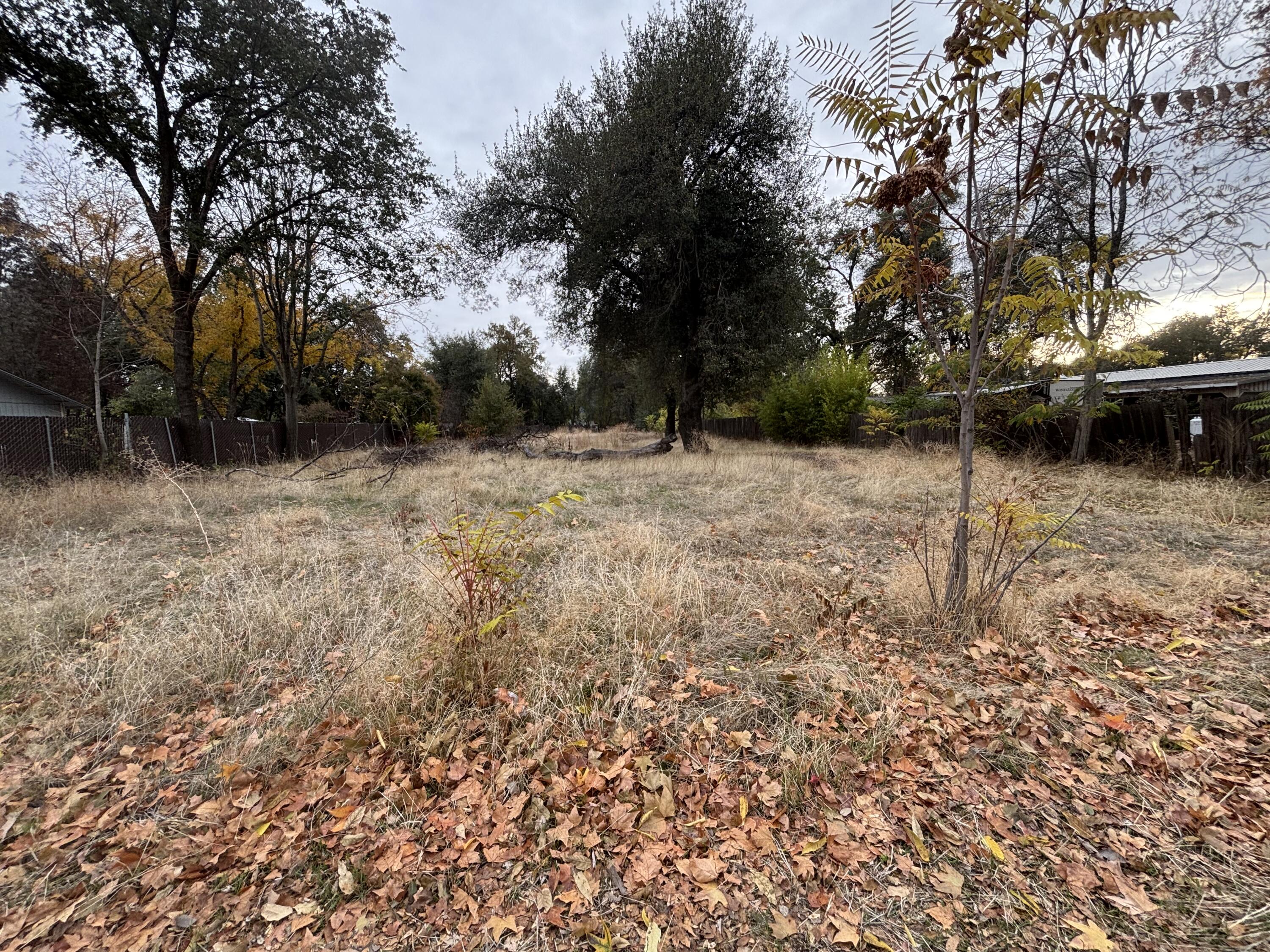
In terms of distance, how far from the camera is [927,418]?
39.4ft

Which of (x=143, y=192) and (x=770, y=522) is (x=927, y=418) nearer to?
(x=770, y=522)

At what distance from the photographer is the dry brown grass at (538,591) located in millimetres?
2141

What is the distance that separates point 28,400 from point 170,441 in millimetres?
17270

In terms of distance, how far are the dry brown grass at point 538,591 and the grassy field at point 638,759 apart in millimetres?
27

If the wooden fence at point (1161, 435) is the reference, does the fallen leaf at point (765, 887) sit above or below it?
below

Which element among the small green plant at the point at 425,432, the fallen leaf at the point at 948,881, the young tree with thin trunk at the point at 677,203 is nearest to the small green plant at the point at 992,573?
the fallen leaf at the point at 948,881

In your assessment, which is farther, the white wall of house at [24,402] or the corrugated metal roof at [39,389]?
the white wall of house at [24,402]

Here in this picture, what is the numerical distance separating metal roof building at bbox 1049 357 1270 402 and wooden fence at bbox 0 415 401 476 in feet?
60.4

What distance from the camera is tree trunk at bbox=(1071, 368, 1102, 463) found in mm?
7473

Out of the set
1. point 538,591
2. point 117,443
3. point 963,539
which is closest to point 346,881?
point 538,591

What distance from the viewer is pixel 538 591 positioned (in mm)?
3201

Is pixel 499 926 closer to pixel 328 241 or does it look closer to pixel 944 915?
pixel 944 915

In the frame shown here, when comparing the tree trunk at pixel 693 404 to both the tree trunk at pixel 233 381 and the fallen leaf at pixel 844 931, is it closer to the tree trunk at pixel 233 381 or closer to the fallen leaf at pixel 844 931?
the fallen leaf at pixel 844 931

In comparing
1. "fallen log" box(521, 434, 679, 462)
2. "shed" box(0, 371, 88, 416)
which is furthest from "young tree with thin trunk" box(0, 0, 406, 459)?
"shed" box(0, 371, 88, 416)
